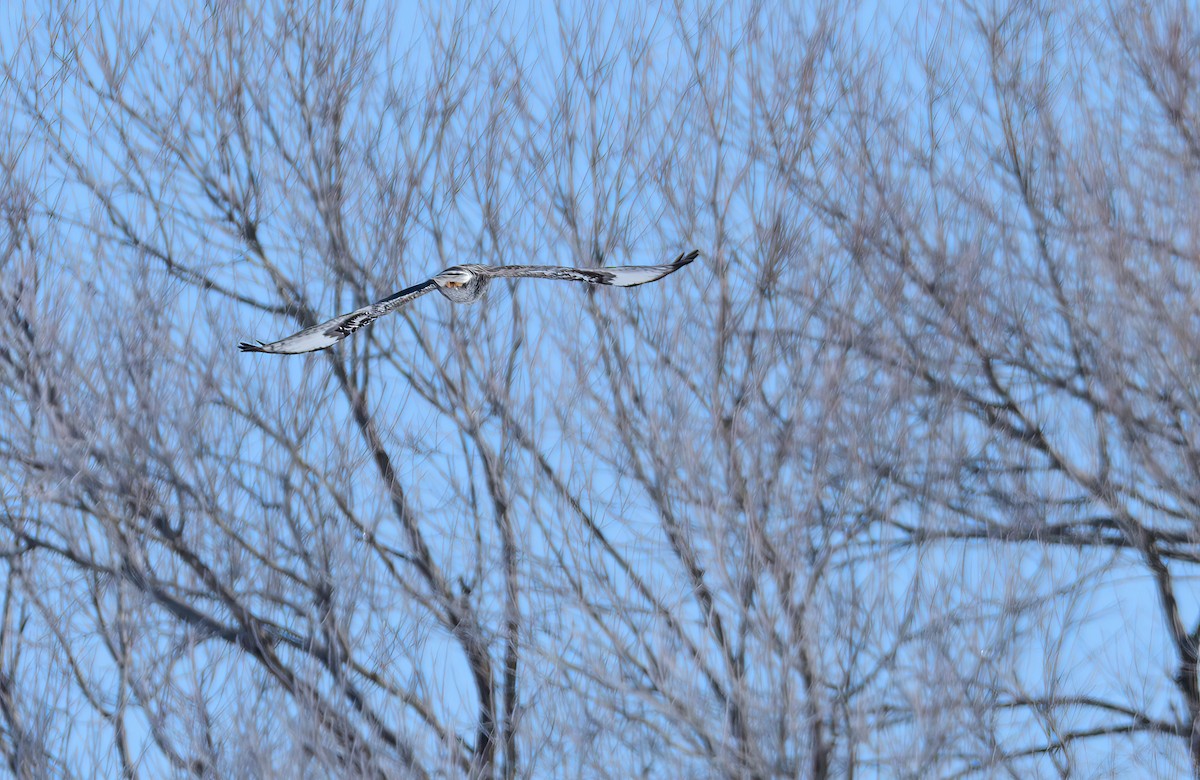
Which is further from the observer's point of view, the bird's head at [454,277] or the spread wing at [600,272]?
the spread wing at [600,272]

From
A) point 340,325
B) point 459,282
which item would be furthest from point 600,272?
point 340,325

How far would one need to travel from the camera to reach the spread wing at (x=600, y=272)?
4.88 metres

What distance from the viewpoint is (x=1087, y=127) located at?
6.52 metres

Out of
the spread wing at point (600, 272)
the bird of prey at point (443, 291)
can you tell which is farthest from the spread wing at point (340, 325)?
the spread wing at point (600, 272)

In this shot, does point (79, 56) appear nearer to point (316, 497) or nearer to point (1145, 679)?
point (316, 497)

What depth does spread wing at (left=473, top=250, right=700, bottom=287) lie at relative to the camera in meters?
4.88

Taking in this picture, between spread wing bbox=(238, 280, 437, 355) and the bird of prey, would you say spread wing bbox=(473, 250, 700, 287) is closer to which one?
the bird of prey

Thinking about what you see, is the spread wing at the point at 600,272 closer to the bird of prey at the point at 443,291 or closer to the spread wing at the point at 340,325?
the bird of prey at the point at 443,291

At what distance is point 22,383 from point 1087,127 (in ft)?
19.9

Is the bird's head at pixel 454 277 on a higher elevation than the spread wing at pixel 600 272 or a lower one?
lower

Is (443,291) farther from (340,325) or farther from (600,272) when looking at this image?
(600,272)

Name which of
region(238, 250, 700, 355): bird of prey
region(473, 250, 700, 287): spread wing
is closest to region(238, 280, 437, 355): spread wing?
region(238, 250, 700, 355): bird of prey

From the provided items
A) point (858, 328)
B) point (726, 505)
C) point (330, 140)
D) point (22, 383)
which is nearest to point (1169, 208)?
point (858, 328)

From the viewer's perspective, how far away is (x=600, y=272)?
5012 mm
